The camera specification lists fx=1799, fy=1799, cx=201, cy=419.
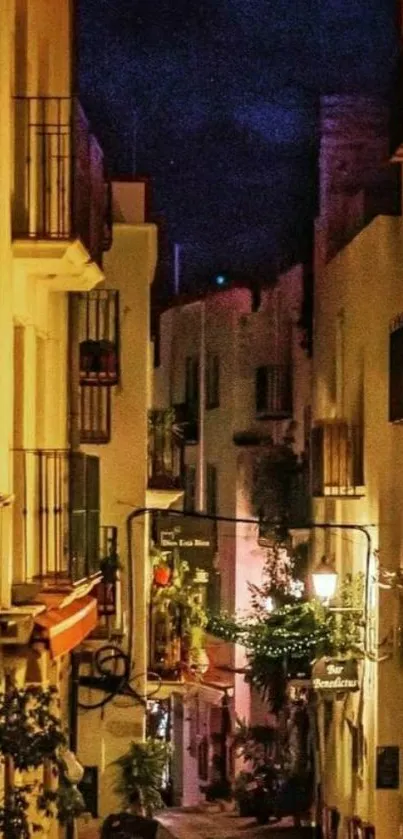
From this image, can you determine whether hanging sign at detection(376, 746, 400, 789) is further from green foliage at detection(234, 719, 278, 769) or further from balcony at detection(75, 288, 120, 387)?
green foliage at detection(234, 719, 278, 769)

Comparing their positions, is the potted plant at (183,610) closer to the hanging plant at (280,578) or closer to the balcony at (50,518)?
the hanging plant at (280,578)

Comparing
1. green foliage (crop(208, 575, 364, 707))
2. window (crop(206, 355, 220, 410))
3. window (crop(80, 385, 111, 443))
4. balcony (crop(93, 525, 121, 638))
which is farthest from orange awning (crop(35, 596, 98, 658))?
window (crop(206, 355, 220, 410))

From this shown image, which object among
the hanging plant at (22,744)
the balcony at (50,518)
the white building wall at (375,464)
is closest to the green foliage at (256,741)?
the white building wall at (375,464)

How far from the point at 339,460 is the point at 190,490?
16.2 meters

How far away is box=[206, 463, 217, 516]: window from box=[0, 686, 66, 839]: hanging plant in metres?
29.5

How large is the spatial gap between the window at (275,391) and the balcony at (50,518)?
1972 cm

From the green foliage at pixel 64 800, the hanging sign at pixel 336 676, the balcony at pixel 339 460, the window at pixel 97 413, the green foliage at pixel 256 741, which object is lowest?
the green foliage at pixel 256 741

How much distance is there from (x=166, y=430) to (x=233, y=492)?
43.3 ft

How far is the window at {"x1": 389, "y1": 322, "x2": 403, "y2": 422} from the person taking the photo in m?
21.2

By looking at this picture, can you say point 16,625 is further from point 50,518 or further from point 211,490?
point 211,490

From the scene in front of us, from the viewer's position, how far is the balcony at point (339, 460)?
86.2 ft

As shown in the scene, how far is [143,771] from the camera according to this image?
25.5 m

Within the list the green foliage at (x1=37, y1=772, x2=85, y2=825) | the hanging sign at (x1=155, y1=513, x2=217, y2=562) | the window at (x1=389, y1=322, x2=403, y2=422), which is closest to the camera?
the green foliage at (x1=37, y1=772, x2=85, y2=825)

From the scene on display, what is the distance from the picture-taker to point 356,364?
27.5 meters
